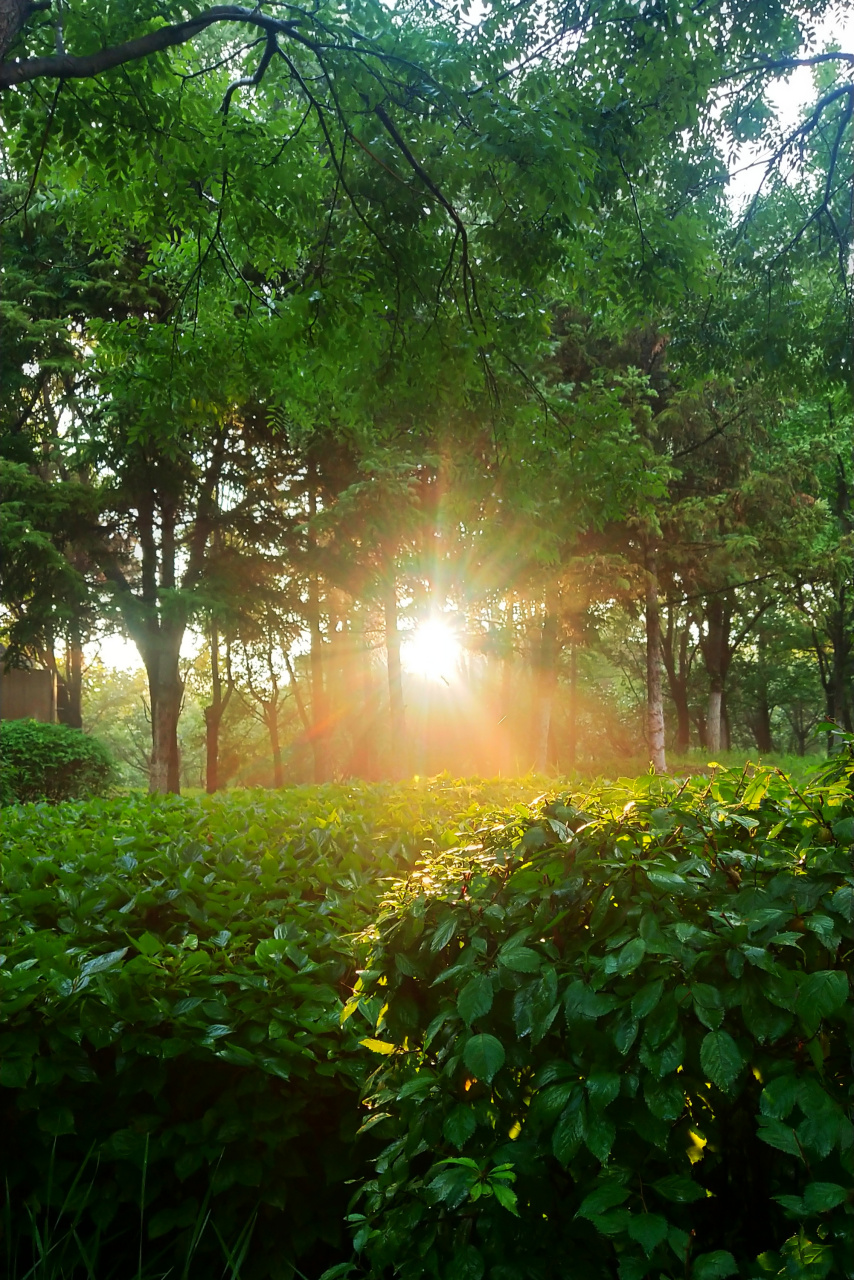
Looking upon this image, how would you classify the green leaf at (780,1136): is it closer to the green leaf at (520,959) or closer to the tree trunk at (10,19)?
the green leaf at (520,959)

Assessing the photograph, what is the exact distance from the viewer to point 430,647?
1852 cm

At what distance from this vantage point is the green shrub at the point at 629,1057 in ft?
5.03

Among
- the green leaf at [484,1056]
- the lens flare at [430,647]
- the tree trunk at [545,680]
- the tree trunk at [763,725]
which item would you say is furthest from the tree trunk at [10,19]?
the tree trunk at [763,725]

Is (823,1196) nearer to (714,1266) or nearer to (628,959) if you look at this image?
(714,1266)

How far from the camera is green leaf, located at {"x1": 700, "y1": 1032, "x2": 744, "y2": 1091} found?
1503mm

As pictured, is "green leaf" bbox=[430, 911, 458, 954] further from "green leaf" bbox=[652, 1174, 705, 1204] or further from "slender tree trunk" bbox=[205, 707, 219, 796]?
"slender tree trunk" bbox=[205, 707, 219, 796]

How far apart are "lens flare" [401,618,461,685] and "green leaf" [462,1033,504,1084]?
1528 cm

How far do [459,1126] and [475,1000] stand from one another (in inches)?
9.1

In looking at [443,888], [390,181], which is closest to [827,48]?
[390,181]

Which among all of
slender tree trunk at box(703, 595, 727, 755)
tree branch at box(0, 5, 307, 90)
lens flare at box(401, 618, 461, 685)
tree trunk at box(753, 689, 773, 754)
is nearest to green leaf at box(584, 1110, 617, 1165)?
tree branch at box(0, 5, 307, 90)

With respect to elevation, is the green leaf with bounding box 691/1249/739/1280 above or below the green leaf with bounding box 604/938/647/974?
below

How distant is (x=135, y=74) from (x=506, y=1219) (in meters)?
5.03

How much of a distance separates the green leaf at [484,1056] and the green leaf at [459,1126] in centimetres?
11

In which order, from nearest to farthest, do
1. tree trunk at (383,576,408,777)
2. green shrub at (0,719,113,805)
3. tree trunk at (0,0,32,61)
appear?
tree trunk at (0,0,32,61) < green shrub at (0,719,113,805) < tree trunk at (383,576,408,777)
